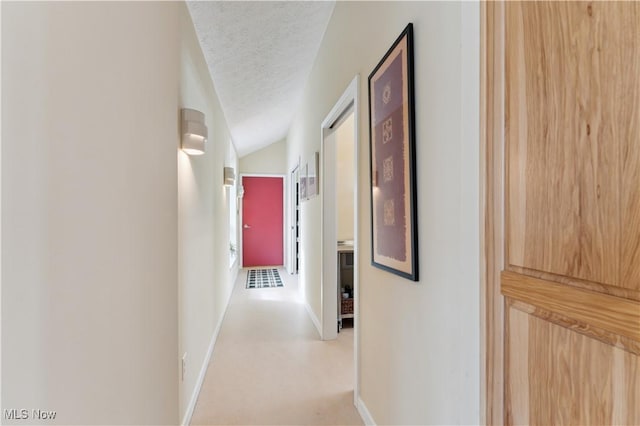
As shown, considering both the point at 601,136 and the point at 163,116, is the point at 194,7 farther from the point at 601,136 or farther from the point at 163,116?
the point at 601,136

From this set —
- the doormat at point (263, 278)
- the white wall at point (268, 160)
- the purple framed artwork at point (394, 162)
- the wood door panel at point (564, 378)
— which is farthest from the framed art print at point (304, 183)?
the wood door panel at point (564, 378)

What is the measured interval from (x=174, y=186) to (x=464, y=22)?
131cm

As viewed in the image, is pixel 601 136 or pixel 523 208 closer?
pixel 601 136

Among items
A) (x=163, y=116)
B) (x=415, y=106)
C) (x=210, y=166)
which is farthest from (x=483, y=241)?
(x=210, y=166)

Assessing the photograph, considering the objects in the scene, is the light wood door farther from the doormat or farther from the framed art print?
the doormat

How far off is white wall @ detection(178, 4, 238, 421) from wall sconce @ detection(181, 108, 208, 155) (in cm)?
5

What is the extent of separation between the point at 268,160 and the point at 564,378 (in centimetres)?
602

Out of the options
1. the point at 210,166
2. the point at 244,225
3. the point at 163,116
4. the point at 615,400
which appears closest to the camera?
the point at 615,400

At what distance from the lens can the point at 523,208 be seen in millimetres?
713

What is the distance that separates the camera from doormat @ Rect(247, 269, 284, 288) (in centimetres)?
493

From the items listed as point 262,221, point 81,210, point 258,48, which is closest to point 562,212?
point 81,210

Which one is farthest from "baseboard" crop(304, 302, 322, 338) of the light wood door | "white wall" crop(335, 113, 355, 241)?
the light wood door

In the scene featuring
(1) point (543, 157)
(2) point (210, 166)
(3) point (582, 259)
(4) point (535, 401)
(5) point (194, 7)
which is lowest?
(4) point (535, 401)

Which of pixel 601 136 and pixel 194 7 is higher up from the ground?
pixel 194 7
